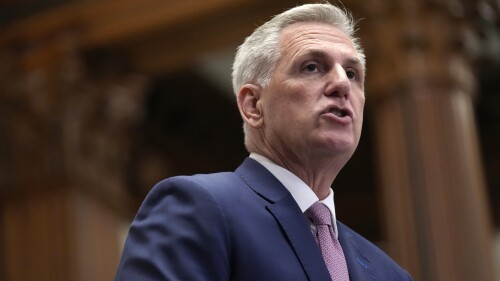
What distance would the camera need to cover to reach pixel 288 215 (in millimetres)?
1784

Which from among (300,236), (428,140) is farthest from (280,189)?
(428,140)

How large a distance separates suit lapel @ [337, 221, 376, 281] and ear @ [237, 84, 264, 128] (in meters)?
0.31

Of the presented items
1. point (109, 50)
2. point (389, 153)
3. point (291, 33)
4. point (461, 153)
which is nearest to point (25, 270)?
point (109, 50)

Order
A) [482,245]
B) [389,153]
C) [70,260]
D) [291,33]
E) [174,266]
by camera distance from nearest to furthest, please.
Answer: [174,266], [291,33], [482,245], [389,153], [70,260]

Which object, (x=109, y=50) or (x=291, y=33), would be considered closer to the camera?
(x=291, y=33)

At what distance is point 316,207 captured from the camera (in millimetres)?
1868

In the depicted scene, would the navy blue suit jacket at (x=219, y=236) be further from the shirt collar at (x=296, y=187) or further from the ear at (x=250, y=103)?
the ear at (x=250, y=103)

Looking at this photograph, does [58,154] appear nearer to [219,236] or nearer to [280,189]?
[280,189]

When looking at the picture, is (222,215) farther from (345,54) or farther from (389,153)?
(389,153)

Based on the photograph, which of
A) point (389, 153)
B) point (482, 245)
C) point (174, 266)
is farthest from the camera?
point (389, 153)

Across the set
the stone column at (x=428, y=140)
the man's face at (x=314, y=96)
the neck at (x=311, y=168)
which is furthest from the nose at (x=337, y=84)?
the stone column at (x=428, y=140)

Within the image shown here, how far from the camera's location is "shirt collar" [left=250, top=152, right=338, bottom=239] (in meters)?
1.85

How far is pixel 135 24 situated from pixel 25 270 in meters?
2.05

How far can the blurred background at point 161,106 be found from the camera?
17.7 ft
